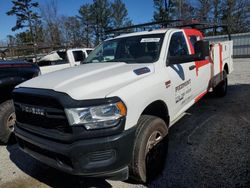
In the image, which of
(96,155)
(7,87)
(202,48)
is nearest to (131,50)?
(202,48)

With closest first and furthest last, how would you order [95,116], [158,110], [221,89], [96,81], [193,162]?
1. [95,116]
2. [96,81]
3. [158,110]
4. [193,162]
5. [221,89]

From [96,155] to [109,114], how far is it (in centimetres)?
42

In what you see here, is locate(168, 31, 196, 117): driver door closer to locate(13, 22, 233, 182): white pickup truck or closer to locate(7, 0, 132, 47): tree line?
locate(13, 22, 233, 182): white pickup truck

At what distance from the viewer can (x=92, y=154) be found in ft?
7.22

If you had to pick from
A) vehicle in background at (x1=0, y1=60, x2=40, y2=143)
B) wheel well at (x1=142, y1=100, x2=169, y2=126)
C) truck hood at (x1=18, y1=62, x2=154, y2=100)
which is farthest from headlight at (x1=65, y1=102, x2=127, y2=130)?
vehicle in background at (x1=0, y1=60, x2=40, y2=143)

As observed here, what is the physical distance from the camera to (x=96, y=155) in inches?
87.0

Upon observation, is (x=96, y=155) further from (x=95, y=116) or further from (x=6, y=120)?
(x=6, y=120)

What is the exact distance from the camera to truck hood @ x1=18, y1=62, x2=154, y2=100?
2.32 meters

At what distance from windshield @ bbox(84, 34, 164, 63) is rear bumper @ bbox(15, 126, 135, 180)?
146 centimetres

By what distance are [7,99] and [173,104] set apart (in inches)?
126

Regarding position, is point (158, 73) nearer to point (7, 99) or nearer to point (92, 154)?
point (92, 154)

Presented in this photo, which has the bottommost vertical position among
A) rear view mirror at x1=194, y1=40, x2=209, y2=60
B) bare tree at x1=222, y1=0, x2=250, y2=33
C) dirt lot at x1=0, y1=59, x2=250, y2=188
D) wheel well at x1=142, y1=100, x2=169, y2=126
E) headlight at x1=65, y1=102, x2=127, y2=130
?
dirt lot at x1=0, y1=59, x2=250, y2=188

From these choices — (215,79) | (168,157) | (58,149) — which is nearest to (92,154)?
(58,149)

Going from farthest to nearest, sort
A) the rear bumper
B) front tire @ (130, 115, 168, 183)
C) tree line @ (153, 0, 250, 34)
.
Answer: tree line @ (153, 0, 250, 34) < front tire @ (130, 115, 168, 183) < the rear bumper
